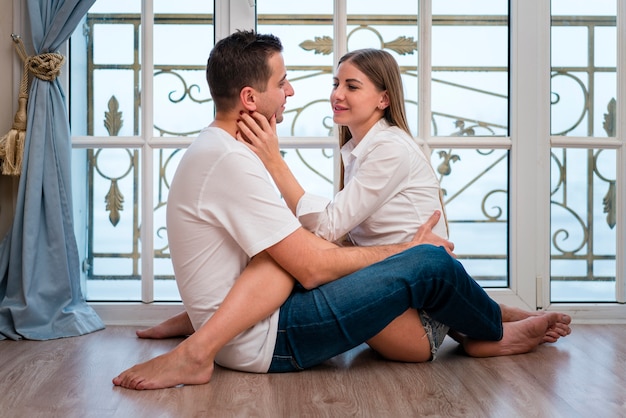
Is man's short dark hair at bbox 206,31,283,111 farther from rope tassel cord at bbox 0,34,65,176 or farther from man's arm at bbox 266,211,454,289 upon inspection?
rope tassel cord at bbox 0,34,65,176

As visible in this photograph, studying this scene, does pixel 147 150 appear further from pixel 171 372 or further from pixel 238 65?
pixel 171 372

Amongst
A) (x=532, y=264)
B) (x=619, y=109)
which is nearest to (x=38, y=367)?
(x=532, y=264)

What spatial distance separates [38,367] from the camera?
2340 millimetres

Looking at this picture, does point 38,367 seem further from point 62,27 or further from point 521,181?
point 521,181

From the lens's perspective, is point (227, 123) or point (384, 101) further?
point (384, 101)

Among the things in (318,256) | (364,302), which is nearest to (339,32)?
(318,256)

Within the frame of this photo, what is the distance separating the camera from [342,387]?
213 centimetres

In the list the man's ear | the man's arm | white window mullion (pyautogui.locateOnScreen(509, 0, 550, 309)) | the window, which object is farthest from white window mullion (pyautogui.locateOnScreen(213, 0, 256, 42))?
the man's arm

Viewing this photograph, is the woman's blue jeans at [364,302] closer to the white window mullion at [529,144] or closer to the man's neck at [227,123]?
the man's neck at [227,123]

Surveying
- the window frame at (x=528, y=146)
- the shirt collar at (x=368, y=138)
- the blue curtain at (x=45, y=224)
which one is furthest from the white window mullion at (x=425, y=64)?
the blue curtain at (x=45, y=224)

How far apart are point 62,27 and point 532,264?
6.78 ft

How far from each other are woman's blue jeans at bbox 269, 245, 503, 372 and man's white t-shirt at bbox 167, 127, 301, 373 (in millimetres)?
65

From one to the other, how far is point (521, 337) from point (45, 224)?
5.77 feet

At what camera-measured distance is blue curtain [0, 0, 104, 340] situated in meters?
2.80
